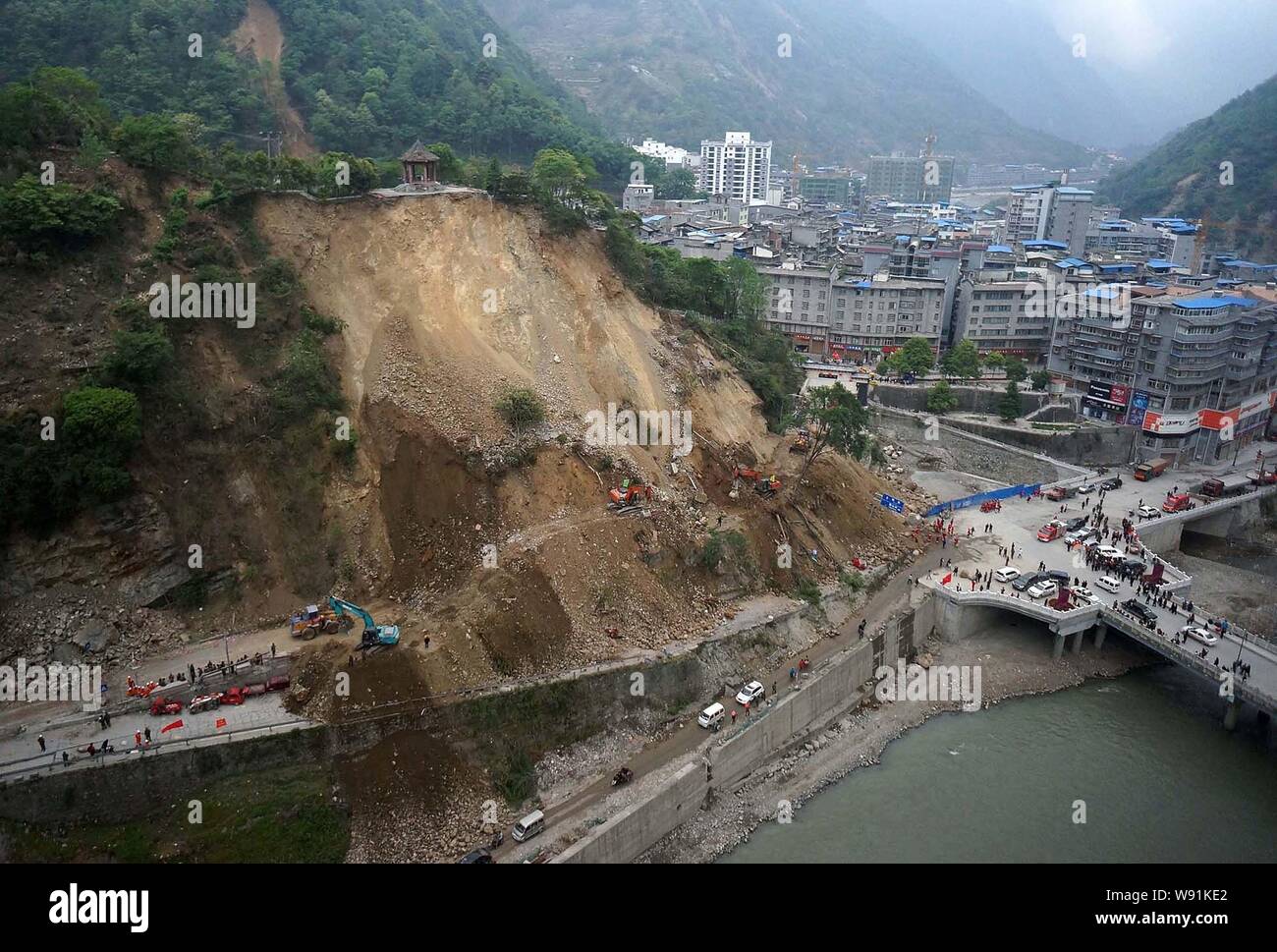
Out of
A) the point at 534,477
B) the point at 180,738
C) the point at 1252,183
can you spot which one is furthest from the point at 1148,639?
the point at 1252,183

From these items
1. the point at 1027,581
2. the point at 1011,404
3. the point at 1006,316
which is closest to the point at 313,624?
the point at 1027,581

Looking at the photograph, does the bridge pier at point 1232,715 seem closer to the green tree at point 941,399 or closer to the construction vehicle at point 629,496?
the construction vehicle at point 629,496

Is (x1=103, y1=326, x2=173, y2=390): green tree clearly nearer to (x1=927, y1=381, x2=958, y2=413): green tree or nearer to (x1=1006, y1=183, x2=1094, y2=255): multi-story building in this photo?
(x1=927, y1=381, x2=958, y2=413): green tree

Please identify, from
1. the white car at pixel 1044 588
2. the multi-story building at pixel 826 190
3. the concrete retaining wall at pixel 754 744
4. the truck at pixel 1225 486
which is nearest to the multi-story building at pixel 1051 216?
the multi-story building at pixel 826 190

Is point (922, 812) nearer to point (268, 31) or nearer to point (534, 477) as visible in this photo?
point (534, 477)

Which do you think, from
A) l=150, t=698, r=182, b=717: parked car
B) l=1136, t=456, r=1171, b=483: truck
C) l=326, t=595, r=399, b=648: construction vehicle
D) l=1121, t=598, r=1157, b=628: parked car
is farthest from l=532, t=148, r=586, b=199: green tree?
l=1136, t=456, r=1171, b=483: truck
